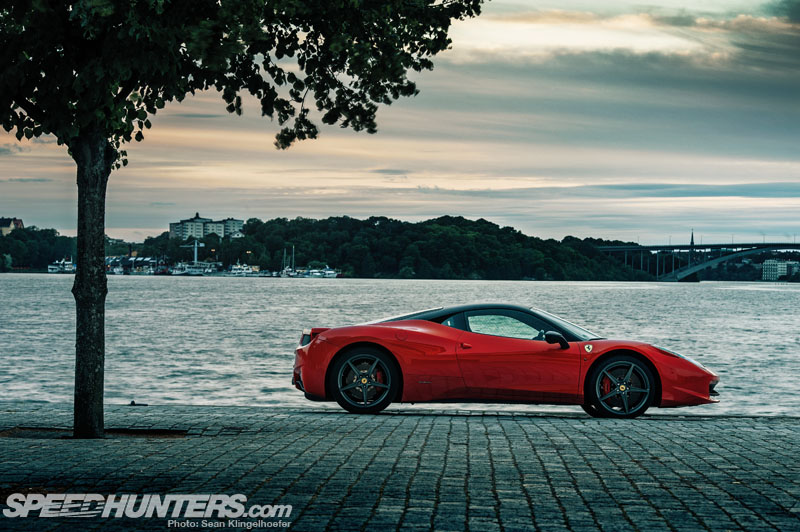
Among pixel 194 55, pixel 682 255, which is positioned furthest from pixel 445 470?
pixel 682 255

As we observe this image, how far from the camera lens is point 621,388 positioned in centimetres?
1017

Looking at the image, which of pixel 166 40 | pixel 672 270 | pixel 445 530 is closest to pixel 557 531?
pixel 445 530

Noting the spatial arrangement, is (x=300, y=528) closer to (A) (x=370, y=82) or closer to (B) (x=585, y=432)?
(B) (x=585, y=432)

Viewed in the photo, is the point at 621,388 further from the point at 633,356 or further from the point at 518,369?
the point at 518,369

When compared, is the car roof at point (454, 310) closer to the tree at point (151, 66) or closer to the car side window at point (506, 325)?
the car side window at point (506, 325)

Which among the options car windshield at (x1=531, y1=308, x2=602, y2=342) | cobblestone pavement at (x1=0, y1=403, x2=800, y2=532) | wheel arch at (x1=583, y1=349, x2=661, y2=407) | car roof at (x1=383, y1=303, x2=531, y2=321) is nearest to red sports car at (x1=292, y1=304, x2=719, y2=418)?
wheel arch at (x1=583, y1=349, x2=661, y2=407)

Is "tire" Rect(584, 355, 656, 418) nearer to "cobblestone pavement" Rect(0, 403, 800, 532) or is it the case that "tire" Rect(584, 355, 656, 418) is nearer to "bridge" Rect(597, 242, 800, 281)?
"cobblestone pavement" Rect(0, 403, 800, 532)

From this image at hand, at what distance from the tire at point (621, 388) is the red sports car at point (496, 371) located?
0.01 meters

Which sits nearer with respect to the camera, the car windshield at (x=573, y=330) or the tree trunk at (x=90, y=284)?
the tree trunk at (x=90, y=284)

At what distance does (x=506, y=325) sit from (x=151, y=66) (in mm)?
4872

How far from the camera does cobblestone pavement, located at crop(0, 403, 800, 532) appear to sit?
16.9ft

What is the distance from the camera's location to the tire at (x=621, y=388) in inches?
398

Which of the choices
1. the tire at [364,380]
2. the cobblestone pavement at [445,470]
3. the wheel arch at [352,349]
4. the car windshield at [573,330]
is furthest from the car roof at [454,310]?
the cobblestone pavement at [445,470]

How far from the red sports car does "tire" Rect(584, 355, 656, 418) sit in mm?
11
